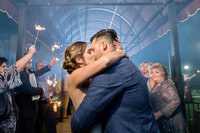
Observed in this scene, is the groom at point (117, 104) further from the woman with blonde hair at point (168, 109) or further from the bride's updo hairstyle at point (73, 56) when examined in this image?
the woman with blonde hair at point (168, 109)

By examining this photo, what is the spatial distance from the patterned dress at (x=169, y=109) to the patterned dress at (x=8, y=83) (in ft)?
7.90

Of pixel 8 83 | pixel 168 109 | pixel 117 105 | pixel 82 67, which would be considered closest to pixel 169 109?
pixel 168 109

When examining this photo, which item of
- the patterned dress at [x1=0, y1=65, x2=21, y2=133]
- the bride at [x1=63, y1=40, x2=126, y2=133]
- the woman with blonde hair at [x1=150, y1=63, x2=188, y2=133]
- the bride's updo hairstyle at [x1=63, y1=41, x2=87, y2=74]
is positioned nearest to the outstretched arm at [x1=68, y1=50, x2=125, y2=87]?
the bride at [x1=63, y1=40, x2=126, y2=133]

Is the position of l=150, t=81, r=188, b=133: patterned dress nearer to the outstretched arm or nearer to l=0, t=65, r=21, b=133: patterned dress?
the outstretched arm

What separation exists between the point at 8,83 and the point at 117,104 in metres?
1.94

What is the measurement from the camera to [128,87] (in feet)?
3.28

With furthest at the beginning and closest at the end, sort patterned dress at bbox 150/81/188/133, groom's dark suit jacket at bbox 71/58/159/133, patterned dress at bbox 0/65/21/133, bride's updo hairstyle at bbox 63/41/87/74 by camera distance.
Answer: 1. patterned dress at bbox 150/81/188/133
2. patterned dress at bbox 0/65/21/133
3. bride's updo hairstyle at bbox 63/41/87/74
4. groom's dark suit jacket at bbox 71/58/159/133

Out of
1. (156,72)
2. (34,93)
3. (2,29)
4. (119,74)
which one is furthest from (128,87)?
(2,29)

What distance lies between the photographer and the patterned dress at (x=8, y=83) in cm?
210

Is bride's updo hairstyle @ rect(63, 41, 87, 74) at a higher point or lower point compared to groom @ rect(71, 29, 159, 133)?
higher

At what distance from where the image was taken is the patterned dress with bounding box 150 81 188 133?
2.31 m

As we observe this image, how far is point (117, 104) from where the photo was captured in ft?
3.28

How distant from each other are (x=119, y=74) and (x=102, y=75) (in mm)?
122

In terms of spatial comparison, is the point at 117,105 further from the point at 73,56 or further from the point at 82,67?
the point at 73,56
